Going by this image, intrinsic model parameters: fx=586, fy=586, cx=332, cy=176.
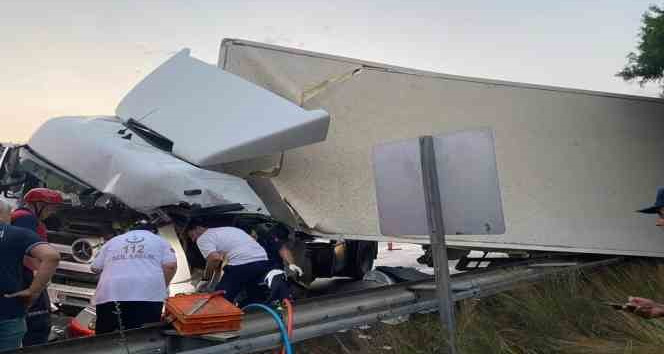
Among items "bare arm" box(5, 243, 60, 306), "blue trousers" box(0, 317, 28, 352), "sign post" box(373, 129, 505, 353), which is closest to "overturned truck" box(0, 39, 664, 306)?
"bare arm" box(5, 243, 60, 306)

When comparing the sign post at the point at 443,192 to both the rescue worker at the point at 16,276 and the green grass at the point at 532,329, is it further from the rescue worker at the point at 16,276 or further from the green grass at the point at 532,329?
the rescue worker at the point at 16,276

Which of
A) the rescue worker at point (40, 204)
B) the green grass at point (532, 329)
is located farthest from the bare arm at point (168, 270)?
the rescue worker at point (40, 204)

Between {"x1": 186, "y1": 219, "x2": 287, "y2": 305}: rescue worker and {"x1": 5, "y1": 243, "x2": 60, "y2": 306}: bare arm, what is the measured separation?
1.12 metres

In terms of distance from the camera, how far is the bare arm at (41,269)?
10.7 feet

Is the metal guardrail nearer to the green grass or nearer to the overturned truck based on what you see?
the green grass

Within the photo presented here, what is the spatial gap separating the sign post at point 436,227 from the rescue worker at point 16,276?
2108 millimetres

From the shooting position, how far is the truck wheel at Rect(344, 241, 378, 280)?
778 centimetres

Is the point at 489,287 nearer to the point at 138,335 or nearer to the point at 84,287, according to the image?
the point at 138,335

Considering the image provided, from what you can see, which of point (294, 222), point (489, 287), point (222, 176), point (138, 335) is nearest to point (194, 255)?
point (222, 176)

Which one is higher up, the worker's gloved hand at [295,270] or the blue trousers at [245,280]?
the blue trousers at [245,280]

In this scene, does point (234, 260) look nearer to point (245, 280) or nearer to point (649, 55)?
point (245, 280)

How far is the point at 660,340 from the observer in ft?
11.6

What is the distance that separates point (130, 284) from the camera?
11.2ft

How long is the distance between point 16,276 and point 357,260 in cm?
513
